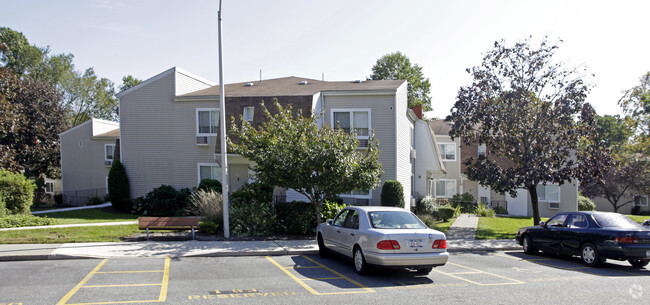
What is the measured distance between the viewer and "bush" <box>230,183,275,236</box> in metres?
14.9

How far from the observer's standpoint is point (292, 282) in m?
8.61

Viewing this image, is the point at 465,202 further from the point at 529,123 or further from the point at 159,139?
the point at 159,139

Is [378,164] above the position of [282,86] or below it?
below

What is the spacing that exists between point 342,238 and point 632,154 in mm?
32180

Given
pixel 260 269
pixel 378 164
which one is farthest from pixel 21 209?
pixel 378 164

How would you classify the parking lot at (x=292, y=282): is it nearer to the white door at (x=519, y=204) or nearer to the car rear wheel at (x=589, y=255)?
the car rear wheel at (x=589, y=255)

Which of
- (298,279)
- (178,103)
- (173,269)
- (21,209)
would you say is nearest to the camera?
(298,279)

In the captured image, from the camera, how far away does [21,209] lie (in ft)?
58.2

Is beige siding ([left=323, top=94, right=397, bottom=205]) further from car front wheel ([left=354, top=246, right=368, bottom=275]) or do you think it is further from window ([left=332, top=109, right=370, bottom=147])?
car front wheel ([left=354, top=246, right=368, bottom=275])

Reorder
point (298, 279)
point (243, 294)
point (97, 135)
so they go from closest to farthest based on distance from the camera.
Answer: point (243, 294) → point (298, 279) → point (97, 135)

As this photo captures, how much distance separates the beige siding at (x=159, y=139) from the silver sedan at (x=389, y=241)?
14153 millimetres

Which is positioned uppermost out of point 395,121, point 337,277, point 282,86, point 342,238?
point 282,86

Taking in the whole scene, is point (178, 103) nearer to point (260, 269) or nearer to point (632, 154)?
point (260, 269)

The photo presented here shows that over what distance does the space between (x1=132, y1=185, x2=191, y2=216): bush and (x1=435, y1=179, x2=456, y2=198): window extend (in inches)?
800
